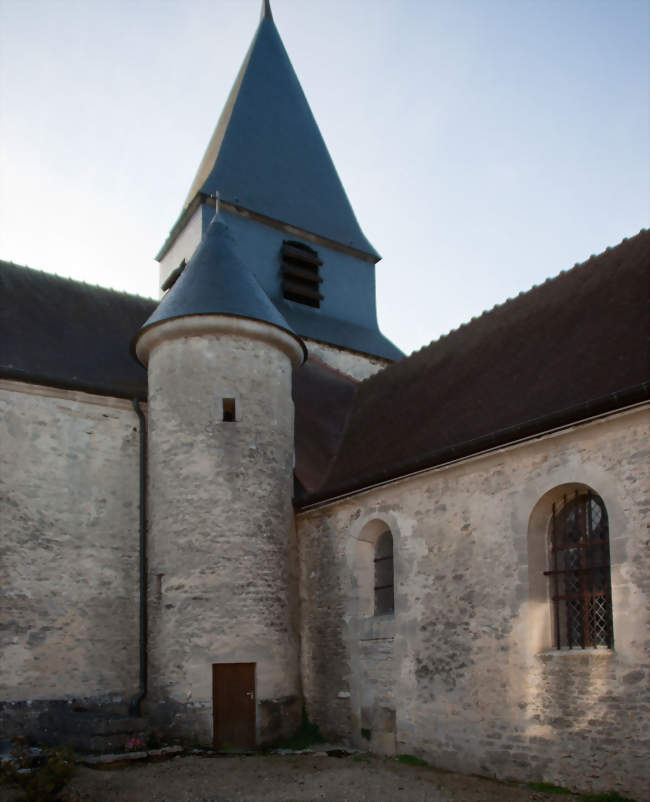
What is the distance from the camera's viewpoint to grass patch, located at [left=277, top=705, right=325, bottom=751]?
34.3ft

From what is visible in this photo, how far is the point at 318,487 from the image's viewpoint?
1184 cm

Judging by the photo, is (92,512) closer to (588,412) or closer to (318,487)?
(318,487)

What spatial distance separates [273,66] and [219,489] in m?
14.0

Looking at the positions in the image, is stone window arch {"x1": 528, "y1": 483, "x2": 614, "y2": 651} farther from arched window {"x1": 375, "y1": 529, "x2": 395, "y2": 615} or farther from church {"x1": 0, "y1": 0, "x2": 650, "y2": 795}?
arched window {"x1": 375, "y1": 529, "x2": 395, "y2": 615}

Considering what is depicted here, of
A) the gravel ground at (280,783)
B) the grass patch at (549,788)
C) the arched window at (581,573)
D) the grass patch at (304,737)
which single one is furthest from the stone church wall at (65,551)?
the arched window at (581,573)

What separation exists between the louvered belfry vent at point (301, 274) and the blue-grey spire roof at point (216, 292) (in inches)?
184

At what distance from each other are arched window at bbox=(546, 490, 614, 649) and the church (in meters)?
0.02

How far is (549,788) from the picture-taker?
7496mm

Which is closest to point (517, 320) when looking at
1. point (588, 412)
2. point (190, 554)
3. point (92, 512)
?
point (588, 412)

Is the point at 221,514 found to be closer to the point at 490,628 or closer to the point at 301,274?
the point at 490,628

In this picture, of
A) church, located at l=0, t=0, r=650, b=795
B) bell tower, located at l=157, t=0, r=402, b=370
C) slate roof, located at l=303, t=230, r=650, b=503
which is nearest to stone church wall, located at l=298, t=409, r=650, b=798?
church, located at l=0, t=0, r=650, b=795

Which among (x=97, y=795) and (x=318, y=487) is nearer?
(x=97, y=795)

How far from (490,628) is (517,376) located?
310 cm

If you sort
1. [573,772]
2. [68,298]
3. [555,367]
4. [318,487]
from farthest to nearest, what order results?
[68,298], [318,487], [555,367], [573,772]
